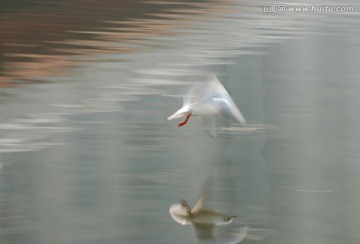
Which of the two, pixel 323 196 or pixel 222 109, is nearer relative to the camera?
pixel 323 196

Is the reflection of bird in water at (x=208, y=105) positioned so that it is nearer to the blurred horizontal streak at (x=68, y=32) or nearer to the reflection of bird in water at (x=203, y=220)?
the reflection of bird in water at (x=203, y=220)

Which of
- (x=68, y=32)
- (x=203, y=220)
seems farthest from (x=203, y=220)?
(x=68, y=32)

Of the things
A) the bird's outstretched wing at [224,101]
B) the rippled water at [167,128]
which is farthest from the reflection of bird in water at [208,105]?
the rippled water at [167,128]

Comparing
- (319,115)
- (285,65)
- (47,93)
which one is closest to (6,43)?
(47,93)

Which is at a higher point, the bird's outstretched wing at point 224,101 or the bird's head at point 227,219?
the bird's outstretched wing at point 224,101

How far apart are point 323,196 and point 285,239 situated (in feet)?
1.38

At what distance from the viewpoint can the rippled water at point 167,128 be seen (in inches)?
133

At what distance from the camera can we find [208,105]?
3.94 metres

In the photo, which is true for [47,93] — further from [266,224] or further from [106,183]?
[266,224]

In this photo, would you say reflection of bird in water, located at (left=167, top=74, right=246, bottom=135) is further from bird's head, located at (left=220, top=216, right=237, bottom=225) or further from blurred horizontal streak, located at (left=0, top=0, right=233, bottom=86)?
blurred horizontal streak, located at (left=0, top=0, right=233, bottom=86)

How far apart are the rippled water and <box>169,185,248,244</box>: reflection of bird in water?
37 mm

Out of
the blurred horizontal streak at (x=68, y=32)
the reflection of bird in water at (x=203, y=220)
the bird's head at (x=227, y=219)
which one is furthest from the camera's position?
the blurred horizontal streak at (x=68, y=32)

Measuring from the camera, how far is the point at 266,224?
130 inches

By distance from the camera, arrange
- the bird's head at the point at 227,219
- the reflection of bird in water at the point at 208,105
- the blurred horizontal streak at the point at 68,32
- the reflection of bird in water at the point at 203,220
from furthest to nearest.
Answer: the blurred horizontal streak at the point at 68,32 → the reflection of bird in water at the point at 208,105 → the bird's head at the point at 227,219 → the reflection of bird in water at the point at 203,220
